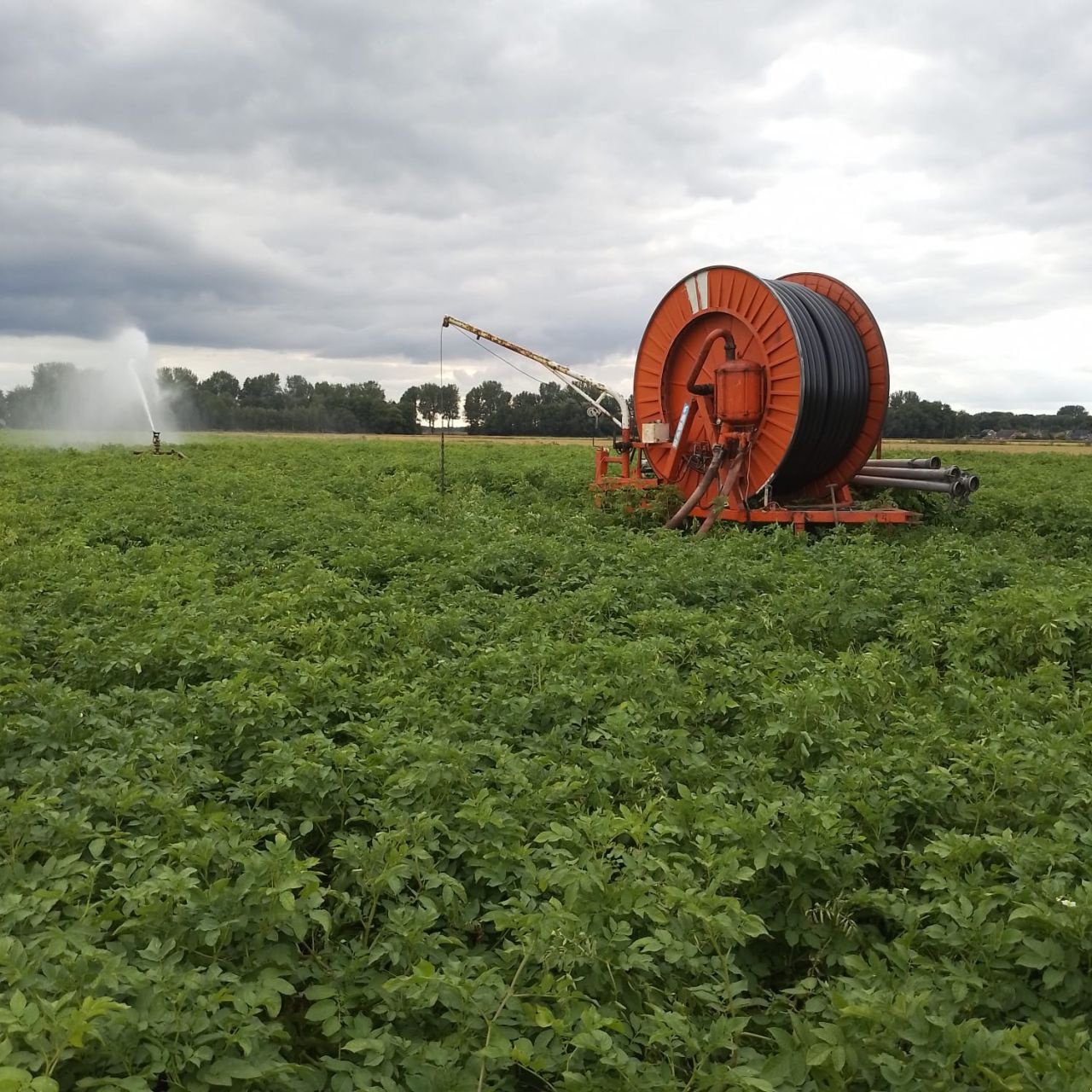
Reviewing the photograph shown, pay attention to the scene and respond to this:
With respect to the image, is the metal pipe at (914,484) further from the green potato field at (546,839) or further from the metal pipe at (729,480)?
the green potato field at (546,839)

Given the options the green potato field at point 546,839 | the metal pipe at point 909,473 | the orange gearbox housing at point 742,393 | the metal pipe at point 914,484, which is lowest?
the green potato field at point 546,839

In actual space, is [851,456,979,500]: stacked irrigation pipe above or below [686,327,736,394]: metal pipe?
below

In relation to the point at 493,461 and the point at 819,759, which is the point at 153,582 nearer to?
the point at 819,759

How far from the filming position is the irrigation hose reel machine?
12.2 meters

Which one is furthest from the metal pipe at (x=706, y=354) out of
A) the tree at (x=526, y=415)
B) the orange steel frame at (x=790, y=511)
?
the tree at (x=526, y=415)

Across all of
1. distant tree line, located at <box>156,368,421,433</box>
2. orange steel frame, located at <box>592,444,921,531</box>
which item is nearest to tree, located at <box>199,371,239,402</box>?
distant tree line, located at <box>156,368,421,433</box>

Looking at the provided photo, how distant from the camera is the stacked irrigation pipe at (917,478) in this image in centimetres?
1236

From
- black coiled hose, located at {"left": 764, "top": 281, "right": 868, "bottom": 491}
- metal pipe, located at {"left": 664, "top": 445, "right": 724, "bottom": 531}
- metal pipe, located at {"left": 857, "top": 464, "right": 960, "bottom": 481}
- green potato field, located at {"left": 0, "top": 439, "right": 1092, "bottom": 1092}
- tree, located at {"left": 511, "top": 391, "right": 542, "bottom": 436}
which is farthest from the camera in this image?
tree, located at {"left": 511, "top": 391, "right": 542, "bottom": 436}

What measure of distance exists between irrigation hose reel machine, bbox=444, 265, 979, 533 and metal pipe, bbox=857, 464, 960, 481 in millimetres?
17

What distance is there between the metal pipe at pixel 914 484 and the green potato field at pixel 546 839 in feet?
14.6

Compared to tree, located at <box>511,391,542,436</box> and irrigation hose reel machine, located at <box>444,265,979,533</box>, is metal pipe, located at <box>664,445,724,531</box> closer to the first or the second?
irrigation hose reel machine, located at <box>444,265,979,533</box>

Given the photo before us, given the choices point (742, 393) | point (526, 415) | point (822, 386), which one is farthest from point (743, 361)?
point (526, 415)

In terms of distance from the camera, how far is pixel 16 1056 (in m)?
2.43

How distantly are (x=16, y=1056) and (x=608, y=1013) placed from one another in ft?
5.88
